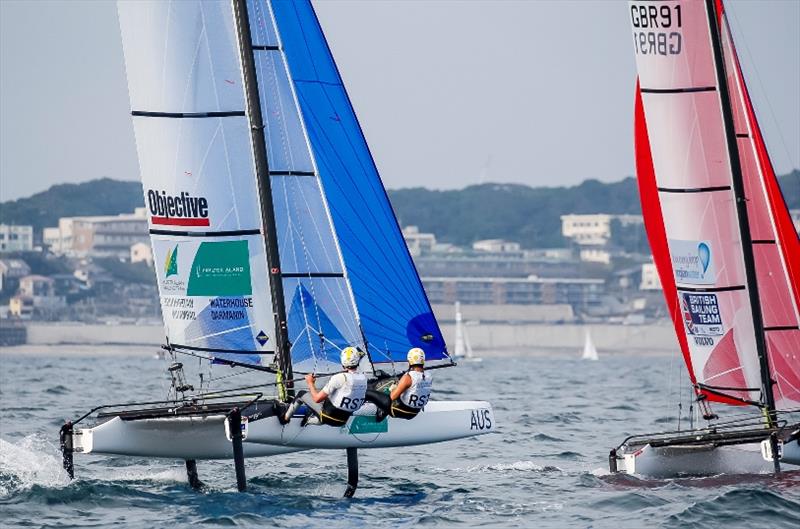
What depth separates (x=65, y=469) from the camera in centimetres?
1453

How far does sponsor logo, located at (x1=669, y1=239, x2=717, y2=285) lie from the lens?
15.7 meters

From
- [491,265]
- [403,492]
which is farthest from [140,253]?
[403,492]

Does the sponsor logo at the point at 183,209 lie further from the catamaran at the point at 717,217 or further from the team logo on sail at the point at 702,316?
the team logo on sail at the point at 702,316

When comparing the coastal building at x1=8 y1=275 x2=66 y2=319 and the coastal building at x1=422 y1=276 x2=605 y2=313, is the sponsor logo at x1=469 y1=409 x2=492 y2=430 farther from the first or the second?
the coastal building at x1=422 y1=276 x2=605 y2=313

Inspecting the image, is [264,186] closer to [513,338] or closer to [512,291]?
[513,338]

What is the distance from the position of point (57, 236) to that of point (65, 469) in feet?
470

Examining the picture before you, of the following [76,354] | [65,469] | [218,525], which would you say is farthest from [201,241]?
[76,354]

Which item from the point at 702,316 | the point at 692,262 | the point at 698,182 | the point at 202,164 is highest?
the point at 202,164

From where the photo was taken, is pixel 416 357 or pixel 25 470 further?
pixel 25 470

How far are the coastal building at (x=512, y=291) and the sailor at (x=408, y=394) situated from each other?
122m

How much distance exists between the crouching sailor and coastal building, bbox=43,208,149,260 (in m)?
131

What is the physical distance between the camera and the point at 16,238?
148 m

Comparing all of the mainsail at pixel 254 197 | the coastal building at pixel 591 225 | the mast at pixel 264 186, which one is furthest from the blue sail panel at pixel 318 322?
the coastal building at pixel 591 225

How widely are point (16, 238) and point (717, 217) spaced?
451 ft
